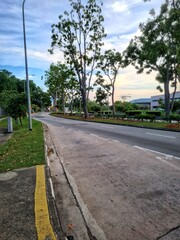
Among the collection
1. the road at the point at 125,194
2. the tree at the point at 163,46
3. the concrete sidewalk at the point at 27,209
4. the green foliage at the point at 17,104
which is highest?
the tree at the point at 163,46

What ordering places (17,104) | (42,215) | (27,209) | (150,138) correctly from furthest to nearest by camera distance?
(17,104) → (150,138) → (27,209) → (42,215)

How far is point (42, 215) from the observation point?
3.49 metres

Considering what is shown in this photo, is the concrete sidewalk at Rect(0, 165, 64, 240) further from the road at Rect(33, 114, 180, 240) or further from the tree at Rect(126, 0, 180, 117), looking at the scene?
the tree at Rect(126, 0, 180, 117)

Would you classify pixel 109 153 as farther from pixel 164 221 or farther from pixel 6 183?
pixel 164 221

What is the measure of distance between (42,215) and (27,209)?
1.20 feet

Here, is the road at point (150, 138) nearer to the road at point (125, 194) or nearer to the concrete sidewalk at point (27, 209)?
the road at point (125, 194)

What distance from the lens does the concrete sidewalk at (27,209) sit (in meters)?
3.05

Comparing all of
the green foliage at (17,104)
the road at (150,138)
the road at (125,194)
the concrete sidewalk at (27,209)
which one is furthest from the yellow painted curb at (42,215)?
the green foliage at (17,104)

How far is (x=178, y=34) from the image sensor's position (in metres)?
21.9

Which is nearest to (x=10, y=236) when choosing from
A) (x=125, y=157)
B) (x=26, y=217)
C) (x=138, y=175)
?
(x=26, y=217)

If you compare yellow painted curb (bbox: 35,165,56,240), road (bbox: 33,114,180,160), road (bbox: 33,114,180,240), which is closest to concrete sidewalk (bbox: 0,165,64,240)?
yellow painted curb (bbox: 35,165,56,240)

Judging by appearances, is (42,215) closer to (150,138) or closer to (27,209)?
(27,209)

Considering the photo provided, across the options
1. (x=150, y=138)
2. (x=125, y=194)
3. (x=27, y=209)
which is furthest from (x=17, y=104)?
(x=27, y=209)

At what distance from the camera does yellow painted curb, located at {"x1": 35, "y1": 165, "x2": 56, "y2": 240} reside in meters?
3.00
